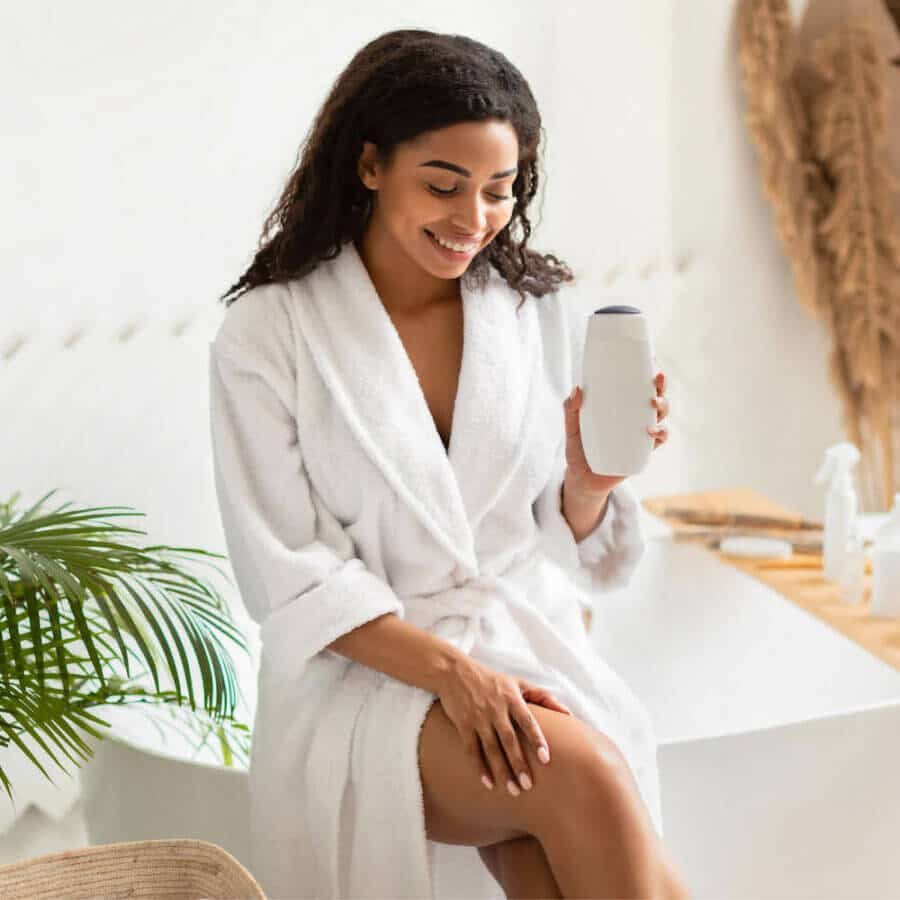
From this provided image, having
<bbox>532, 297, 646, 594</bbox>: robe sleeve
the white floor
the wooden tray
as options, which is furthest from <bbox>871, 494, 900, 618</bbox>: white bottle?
the white floor

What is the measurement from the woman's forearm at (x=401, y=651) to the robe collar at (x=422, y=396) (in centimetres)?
13

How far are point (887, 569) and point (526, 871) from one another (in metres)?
0.99

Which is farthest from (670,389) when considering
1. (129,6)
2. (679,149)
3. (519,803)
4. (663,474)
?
(519,803)

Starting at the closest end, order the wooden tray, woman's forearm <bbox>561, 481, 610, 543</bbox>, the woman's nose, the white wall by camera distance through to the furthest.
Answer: the woman's nose, woman's forearm <bbox>561, 481, 610, 543</bbox>, the wooden tray, the white wall

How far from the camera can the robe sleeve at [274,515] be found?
5.19ft

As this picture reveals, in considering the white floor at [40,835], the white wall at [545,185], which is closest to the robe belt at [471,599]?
the white wall at [545,185]

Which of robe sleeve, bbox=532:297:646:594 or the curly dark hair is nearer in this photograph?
the curly dark hair

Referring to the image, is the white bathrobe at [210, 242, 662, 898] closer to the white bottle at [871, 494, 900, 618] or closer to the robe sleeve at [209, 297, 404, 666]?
the robe sleeve at [209, 297, 404, 666]

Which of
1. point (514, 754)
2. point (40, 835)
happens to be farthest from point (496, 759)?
point (40, 835)

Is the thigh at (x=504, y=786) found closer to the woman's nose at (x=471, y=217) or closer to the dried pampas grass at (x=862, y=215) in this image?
the woman's nose at (x=471, y=217)

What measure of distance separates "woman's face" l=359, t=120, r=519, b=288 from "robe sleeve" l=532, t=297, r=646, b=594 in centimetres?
24

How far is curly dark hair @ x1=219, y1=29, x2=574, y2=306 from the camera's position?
1572mm

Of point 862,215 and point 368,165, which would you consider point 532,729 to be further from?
point 862,215

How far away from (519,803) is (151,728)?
0.81 metres
